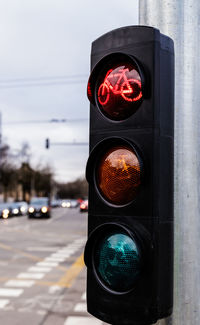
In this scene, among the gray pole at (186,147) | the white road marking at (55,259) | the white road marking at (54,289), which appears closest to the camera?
the gray pole at (186,147)

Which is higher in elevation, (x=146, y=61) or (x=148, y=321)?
(x=146, y=61)

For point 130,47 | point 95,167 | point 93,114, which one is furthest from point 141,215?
point 130,47

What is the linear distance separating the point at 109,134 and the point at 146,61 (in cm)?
29

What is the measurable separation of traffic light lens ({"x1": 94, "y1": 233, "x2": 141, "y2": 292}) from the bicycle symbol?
0.49 metres

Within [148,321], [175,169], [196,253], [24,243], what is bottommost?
[24,243]

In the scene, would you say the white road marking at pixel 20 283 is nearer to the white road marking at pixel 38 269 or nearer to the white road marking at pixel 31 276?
the white road marking at pixel 31 276

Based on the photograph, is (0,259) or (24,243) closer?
(0,259)

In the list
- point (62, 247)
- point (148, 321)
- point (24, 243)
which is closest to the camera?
point (148, 321)

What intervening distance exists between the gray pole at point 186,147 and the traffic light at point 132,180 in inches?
4.8

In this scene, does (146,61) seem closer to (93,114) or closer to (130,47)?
(130,47)

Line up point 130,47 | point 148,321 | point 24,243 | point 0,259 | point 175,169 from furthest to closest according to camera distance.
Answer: point 24,243, point 0,259, point 175,169, point 130,47, point 148,321

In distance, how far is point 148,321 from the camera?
1542mm

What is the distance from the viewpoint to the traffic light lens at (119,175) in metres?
1.58

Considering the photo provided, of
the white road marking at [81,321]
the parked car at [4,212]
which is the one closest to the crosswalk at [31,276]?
the white road marking at [81,321]
